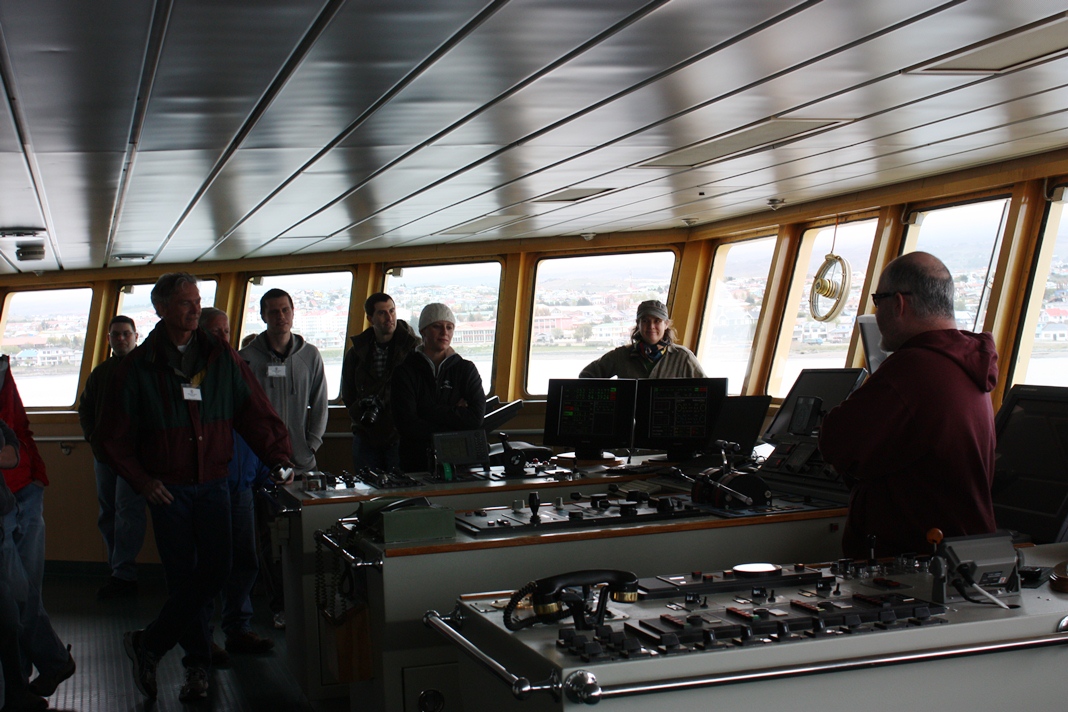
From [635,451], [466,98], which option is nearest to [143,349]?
[466,98]

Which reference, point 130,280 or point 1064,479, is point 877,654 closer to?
point 1064,479

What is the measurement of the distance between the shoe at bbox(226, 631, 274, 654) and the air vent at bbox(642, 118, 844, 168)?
3.16 metres

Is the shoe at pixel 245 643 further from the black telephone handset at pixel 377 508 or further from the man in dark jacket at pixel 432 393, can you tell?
the black telephone handset at pixel 377 508

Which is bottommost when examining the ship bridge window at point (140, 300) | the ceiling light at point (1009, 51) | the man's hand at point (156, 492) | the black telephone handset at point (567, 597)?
the man's hand at point (156, 492)

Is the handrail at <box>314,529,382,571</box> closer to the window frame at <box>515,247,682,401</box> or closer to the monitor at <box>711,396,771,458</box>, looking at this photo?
the monitor at <box>711,396,771,458</box>

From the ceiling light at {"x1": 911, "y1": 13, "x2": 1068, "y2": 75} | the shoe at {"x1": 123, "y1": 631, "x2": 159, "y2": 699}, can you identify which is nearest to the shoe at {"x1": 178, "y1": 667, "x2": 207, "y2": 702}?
the shoe at {"x1": 123, "y1": 631, "x2": 159, "y2": 699}

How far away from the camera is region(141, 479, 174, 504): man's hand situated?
375 cm

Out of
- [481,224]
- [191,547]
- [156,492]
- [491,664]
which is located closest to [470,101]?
[156,492]

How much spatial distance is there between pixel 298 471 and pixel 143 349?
6.43 feet

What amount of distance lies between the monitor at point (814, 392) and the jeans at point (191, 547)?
2.35 meters

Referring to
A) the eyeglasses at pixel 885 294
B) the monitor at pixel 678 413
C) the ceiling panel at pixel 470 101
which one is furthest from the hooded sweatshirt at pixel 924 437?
the monitor at pixel 678 413

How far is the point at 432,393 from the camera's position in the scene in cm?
497

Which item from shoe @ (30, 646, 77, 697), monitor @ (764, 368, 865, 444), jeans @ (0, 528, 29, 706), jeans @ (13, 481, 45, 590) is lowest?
shoe @ (30, 646, 77, 697)

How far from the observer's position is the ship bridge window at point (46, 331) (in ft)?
31.3
